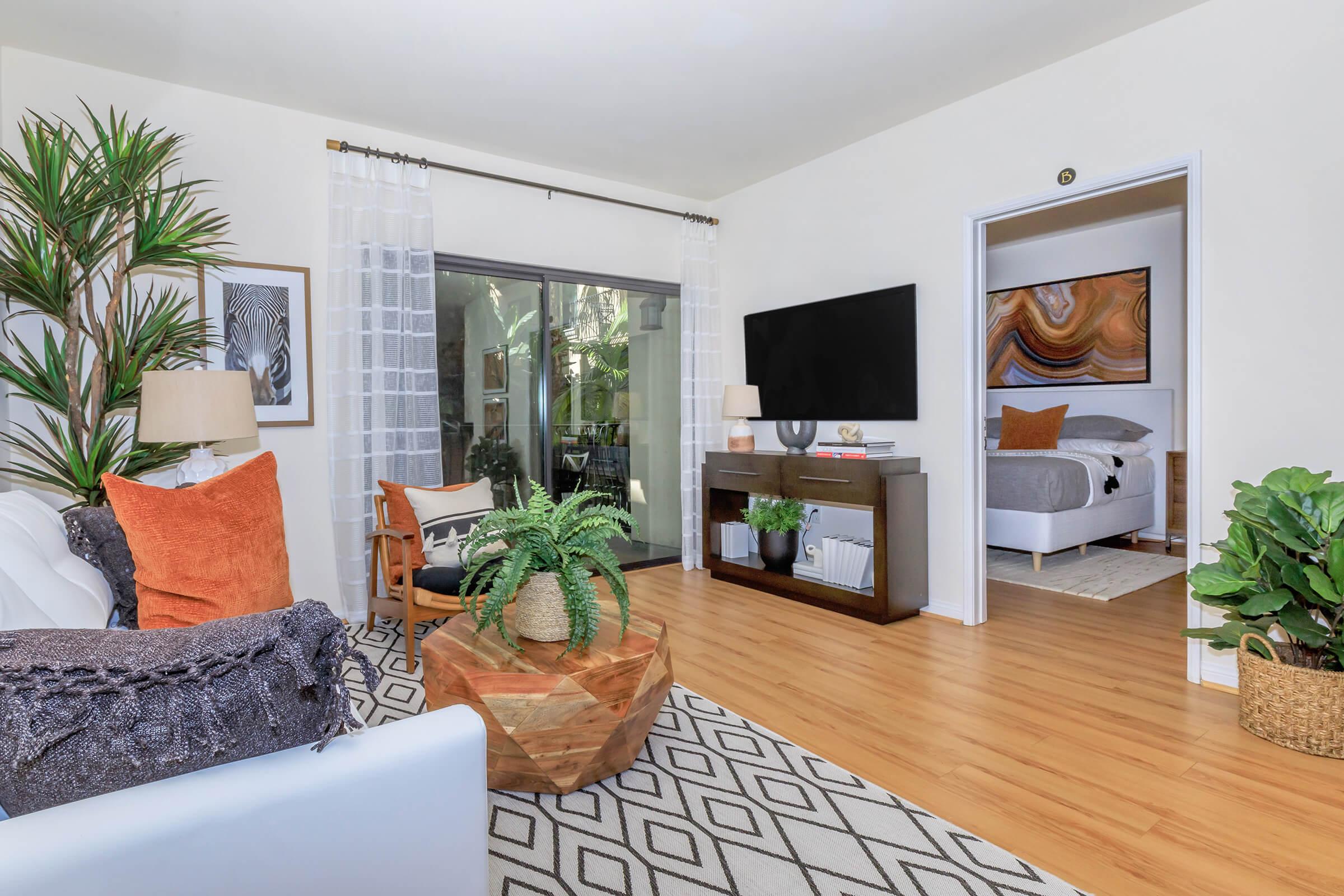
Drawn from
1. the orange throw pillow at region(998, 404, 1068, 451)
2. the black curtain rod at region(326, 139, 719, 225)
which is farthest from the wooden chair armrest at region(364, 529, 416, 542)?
the orange throw pillow at region(998, 404, 1068, 451)

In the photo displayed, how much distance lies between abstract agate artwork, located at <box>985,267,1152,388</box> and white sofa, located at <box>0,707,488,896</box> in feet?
19.0

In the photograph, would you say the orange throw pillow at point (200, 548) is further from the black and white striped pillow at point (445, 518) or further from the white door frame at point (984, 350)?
the white door frame at point (984, 350)

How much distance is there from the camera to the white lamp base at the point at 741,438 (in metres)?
4.77

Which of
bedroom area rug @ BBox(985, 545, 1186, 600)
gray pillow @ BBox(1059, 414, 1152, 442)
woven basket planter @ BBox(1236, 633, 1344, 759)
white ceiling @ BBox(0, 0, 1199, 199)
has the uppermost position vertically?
white ceiling @ BBox(0, 0, 1199, 199)

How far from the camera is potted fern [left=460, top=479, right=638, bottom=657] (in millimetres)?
2111

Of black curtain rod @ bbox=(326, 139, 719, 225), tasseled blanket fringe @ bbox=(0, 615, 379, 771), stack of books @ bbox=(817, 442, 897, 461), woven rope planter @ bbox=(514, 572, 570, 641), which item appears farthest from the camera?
stack of books @ bbox=(817, 442, 897, 461)

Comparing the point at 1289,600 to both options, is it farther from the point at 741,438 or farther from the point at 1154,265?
the point at 1154,265

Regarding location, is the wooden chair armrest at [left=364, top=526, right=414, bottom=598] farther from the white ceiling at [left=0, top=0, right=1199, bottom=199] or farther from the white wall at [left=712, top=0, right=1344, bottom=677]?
the white wall at [left=712, top=0, right=1344, bottom=677]

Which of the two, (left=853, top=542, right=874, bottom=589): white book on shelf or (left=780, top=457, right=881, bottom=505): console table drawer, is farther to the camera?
(left=853, top=542, right=874, bottom=589): white book on shelf

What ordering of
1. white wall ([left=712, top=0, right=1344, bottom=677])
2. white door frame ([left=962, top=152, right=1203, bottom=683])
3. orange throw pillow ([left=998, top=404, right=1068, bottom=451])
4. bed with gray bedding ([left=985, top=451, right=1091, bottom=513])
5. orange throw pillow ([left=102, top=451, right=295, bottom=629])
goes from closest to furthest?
orange throw pillow ([left=102, top=451, right=295, bottom=629]), white wall ([left=712, top=0, right=1344, bottom=677]), white door frame ([left=962, top=152, right=1203, bottom=683]), bed with gray bedding ([left=985, top=451, right=1091, bottom=513]), orange throw pillow ([left=998, top=404, right=1068, bottom=451])

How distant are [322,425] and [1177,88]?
4.26m

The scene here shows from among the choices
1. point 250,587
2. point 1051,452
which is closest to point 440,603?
point 250,587

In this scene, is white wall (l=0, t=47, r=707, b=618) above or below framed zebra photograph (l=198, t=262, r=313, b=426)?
above

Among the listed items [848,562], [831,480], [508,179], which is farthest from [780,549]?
[508,179]
